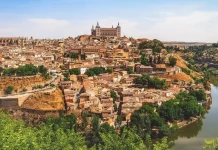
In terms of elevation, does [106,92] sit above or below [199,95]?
above

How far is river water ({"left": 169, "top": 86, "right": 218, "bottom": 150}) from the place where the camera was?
13406 mm

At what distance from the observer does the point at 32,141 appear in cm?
631

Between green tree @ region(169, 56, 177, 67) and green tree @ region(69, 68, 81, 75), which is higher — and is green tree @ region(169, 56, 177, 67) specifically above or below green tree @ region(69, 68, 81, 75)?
above

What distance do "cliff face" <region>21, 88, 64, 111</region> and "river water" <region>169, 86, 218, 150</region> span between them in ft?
17.3

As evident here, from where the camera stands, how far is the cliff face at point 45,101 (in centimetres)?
1584

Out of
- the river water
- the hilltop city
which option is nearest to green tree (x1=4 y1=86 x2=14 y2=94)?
the hilltop city

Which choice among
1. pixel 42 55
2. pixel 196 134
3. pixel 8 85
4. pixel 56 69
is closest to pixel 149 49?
pixel 42 55

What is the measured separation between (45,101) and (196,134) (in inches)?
275

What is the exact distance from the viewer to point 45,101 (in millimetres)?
16391

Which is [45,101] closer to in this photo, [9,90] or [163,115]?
[9,90]

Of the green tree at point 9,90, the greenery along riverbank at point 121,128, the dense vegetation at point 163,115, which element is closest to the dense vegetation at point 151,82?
the dense vegetation at point 163,115

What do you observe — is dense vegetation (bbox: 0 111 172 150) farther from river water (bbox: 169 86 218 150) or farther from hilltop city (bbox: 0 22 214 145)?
river water (bbox: 169 86 218 150)

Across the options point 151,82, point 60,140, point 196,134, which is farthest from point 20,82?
point 60,140

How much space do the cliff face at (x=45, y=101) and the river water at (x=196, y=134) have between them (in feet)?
17.3
